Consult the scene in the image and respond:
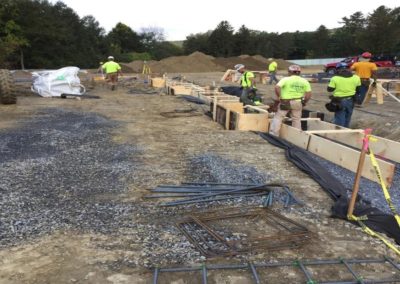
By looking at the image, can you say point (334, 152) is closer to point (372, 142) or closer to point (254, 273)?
point (372, 142)

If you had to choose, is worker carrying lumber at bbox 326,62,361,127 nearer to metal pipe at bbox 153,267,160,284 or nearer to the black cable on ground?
the black cable on ground

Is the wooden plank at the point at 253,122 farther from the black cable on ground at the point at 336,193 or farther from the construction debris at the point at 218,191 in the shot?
the construction debris at the point at 218,191

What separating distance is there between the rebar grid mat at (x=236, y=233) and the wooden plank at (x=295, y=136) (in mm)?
3050

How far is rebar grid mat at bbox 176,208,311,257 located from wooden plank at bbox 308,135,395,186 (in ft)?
5.80

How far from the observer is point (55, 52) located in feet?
158

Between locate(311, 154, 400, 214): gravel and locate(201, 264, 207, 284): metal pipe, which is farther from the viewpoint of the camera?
locate(311, 154, 400, 214): gravel

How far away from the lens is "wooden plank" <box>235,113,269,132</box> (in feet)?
29.0

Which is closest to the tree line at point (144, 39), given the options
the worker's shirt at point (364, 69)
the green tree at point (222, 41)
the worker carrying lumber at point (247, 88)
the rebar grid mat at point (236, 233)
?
the green tree at point (222, 41)

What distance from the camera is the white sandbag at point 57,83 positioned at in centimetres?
1551

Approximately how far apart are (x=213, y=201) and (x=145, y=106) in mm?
9226

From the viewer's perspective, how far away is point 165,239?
12.4ft

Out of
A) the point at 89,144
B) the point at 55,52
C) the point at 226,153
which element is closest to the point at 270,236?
the point at 226,153

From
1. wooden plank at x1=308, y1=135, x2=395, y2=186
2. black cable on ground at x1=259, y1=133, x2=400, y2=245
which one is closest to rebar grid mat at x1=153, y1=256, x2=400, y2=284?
black cable on ground at x1=259, y1=133, x2=400, y2=245

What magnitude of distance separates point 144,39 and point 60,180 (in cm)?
6887
